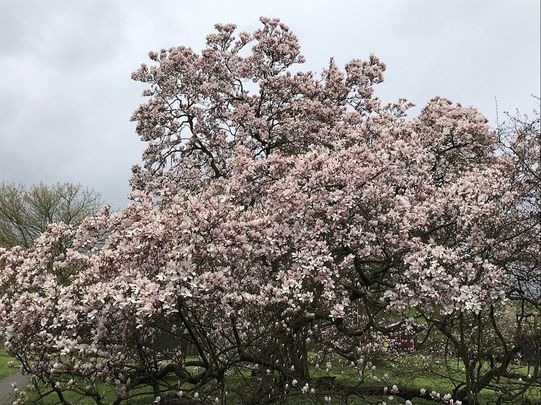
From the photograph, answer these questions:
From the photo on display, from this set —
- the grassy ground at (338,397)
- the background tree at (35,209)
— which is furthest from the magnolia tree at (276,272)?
the background tree at (35,209)

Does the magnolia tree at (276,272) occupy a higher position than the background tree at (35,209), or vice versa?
the background tree at (35,209)

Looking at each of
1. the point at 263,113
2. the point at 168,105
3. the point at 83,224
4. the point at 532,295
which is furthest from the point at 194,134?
the point at 532,295

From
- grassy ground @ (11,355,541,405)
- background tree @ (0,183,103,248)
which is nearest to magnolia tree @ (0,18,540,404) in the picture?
grassy ground @ (11,355,541,405)

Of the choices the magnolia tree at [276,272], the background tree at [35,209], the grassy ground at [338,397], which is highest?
the background tree at [35,209]

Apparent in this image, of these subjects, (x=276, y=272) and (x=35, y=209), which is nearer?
(x=276, y=272)

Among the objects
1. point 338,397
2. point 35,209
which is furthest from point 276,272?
point 35,209

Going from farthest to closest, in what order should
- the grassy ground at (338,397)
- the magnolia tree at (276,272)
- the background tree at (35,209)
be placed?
the background tree at (35,209) → the grassy ground at (338,397) → the magnolia tree at (276,272)

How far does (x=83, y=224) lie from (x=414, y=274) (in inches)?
268

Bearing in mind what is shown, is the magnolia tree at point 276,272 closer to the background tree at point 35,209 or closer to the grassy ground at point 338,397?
the grassy ground at point 338,397

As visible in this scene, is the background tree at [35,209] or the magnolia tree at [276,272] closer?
the magnolia tree at [276,272]

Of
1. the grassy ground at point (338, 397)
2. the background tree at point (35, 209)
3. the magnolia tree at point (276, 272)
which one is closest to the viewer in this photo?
the magnolia tree at point (276, 272)

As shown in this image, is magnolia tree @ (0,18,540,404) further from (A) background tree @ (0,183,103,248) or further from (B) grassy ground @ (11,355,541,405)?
(A) background tree @ (0,183,103,248)

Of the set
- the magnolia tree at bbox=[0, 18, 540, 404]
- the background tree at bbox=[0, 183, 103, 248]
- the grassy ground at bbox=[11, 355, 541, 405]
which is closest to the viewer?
the magnolia tree at bbox=[0, 18, 540, 404]

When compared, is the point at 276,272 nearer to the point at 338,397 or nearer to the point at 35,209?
the point at 338,397
